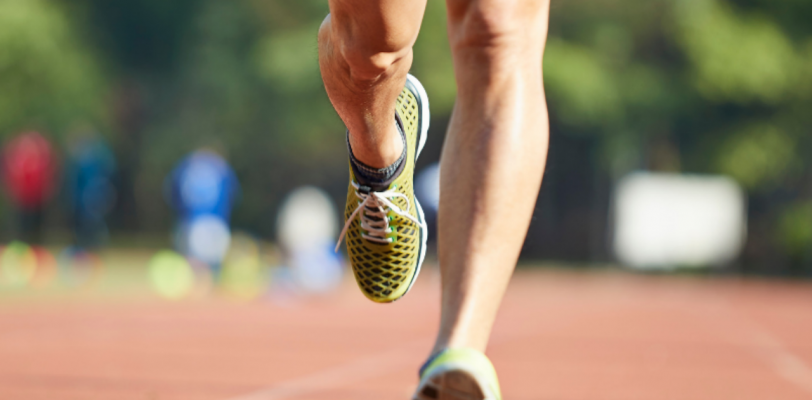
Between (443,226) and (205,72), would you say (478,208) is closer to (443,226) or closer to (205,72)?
(443,226)

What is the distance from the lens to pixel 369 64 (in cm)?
183

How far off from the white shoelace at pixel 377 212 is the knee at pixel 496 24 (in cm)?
35

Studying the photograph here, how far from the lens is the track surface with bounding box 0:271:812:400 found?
138 inches

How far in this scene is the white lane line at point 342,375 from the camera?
3.19 m

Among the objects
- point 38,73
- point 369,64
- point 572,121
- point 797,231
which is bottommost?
point 797,231

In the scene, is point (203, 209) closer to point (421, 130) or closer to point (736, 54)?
point (421, 130)

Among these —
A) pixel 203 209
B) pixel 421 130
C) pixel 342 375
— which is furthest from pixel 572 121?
pixel 421 130

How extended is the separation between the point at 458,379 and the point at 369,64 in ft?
1.95

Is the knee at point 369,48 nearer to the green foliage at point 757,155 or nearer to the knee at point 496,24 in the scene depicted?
the knee at point 496,24

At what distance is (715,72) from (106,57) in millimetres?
17531

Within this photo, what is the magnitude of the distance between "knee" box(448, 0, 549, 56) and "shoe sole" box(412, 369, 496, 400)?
66 centimetres

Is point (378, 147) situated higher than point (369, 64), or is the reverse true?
point (369, 64)

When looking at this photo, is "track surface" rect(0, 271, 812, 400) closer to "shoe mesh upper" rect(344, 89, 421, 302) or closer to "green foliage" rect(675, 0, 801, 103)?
"shoe mesh upper" rect(344, 89, 421, 302)

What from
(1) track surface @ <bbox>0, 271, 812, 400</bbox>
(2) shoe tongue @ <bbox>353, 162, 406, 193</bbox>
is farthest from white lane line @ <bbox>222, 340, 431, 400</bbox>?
(2) shoe tongue @ <bbox>353, 162, 406, 193</bbox>
